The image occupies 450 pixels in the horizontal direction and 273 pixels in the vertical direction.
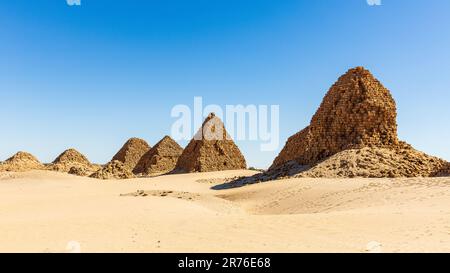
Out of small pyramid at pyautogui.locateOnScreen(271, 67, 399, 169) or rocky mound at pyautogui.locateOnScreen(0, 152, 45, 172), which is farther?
rocky mound at pyautogui.locateOnScreen(0, 152, 45, 172)

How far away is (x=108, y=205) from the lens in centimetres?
1148

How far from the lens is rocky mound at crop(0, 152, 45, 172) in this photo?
32344 millimetres

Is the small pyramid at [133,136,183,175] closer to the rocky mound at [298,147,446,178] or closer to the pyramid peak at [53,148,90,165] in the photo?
the pyramid peak at [53,148,90,165]

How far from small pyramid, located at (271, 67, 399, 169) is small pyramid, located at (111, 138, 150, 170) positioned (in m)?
35.0

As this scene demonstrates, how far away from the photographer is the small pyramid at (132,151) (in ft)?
180

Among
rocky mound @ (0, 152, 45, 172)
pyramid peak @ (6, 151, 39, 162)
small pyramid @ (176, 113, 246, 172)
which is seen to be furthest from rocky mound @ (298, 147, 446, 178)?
pyramid peak @ (6, 151, 39, 162)

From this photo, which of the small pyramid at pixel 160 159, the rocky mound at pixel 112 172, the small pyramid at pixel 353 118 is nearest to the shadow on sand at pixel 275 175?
the small pyramid at pixel 353 118

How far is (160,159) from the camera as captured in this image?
165 feet

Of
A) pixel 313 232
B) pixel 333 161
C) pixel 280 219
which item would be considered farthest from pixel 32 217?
pixel 333 161

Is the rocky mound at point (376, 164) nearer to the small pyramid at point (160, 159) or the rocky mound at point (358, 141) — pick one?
the rocky mound at point (358, 141)

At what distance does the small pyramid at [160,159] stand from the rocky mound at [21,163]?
14.3m

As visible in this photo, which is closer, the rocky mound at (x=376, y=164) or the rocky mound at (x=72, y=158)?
the rocky mound at (x=376, y=164)
